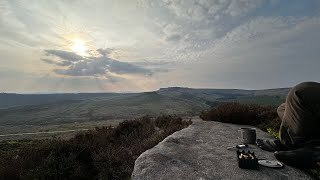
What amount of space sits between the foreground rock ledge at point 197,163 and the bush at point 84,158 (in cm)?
189

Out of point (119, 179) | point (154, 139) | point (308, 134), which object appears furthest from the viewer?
point (154, 139)

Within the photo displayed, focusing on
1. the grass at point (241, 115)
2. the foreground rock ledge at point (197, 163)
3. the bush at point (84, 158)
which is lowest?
the bush at point (84, 158)

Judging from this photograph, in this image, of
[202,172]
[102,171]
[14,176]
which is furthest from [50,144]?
[202,172]

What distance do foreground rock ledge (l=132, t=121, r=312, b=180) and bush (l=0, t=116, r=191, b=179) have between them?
1890 mm

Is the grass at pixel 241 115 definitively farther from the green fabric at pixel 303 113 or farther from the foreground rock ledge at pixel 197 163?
the green fabric at pixel 303 113

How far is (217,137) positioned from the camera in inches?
326

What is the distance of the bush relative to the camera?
870 centimetres

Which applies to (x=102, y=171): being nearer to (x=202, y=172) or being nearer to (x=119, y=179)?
(x=119, y=179)

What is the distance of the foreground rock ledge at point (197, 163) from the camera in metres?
5.12

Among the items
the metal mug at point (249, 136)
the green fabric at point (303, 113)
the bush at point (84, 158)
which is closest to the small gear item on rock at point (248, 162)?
the green fabric at point (303, 113)

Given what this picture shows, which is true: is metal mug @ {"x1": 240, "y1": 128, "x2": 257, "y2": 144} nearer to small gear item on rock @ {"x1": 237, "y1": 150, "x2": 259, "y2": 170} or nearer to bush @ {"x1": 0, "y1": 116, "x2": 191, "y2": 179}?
small gear item on rock @ {"x1": 237, "y1": 150, "x2": 259, "y2": 170}

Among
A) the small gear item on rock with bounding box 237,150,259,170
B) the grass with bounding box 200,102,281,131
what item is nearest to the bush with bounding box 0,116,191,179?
the grass with bounding box 200,102,281,131

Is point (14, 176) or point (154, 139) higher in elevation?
point (154, 139)

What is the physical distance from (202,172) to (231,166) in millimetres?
733
